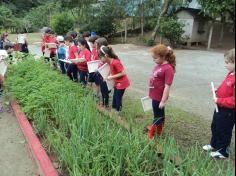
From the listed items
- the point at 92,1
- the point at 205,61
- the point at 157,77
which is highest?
the point at 92,1

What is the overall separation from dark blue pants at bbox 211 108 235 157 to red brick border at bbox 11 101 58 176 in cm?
186

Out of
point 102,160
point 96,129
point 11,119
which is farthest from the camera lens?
point 11,119

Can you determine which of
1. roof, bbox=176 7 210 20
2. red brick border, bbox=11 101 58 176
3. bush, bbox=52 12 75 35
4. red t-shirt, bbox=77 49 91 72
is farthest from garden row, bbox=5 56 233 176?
bush, bbox=52 12 75 35

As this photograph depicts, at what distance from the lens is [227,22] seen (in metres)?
20.0

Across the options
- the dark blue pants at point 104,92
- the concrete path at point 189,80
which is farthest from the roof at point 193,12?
the dark blue pants at point 104,92

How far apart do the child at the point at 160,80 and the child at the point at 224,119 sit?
58 cm

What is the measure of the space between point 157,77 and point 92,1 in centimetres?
1908

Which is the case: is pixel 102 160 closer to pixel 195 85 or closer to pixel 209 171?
pixel 209 171

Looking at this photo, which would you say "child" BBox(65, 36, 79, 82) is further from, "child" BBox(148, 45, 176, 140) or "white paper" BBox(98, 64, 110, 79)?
"child" BBox(148, 45, 176, 140)

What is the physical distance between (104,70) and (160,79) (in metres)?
1.17

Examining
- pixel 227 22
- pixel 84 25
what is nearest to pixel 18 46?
pixel 84 25

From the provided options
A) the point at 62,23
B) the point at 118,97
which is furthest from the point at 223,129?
the point at 62,23

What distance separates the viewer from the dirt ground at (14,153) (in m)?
3.57

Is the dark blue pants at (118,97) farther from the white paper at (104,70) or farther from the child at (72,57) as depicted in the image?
the child at (72,57)
